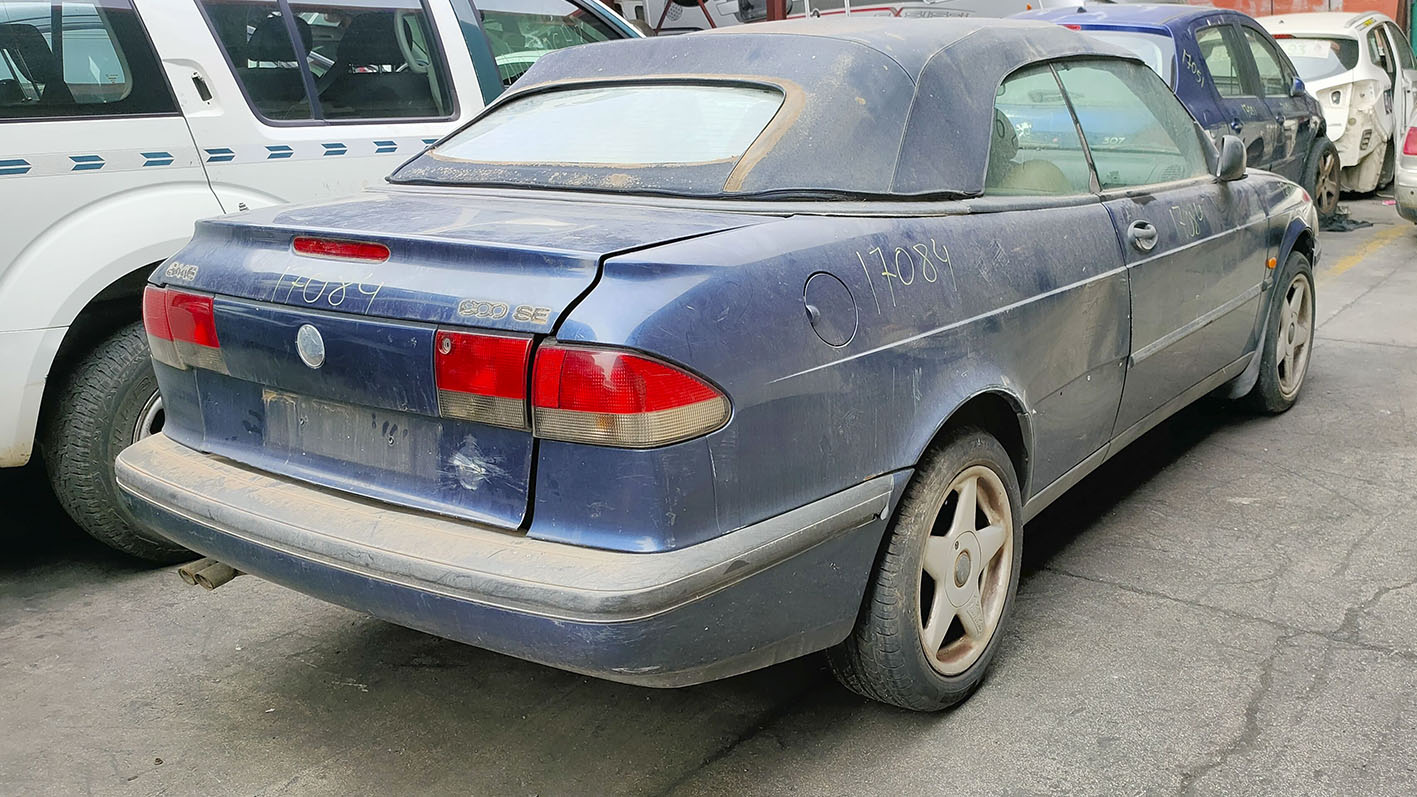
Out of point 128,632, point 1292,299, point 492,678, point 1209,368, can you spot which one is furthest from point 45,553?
point 1292,299

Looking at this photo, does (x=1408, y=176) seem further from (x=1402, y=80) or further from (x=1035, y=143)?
(x=1035, y=143)

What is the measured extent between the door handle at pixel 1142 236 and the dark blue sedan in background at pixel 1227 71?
127 inches

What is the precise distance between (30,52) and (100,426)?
3.64 feet

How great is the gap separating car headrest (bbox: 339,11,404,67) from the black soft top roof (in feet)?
4.00

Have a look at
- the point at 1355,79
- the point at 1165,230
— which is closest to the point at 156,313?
the point at 1165,230

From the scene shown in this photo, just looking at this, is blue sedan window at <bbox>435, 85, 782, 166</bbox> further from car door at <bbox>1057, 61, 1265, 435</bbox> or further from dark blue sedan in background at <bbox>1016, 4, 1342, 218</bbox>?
dark blue sedan in background at <bbox>1016, 4, 1342, 218</bbox>

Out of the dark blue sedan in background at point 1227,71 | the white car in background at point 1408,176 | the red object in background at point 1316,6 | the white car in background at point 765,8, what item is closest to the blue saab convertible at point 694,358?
the dark blue sedan in background at point 1227,71

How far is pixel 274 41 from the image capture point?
14.1 ft

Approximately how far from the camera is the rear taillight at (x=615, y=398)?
7.17 feet

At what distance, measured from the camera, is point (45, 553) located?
13.9ft

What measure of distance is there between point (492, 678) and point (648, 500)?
121cm

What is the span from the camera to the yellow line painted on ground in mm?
8379

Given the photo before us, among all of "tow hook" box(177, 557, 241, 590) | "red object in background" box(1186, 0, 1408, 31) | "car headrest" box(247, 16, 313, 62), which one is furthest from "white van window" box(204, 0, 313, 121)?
"red object in background" box(1186, 0, 1408, 31)

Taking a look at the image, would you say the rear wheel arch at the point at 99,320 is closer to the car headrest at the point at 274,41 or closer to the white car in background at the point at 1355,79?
the car headrest at the point at 274,41
